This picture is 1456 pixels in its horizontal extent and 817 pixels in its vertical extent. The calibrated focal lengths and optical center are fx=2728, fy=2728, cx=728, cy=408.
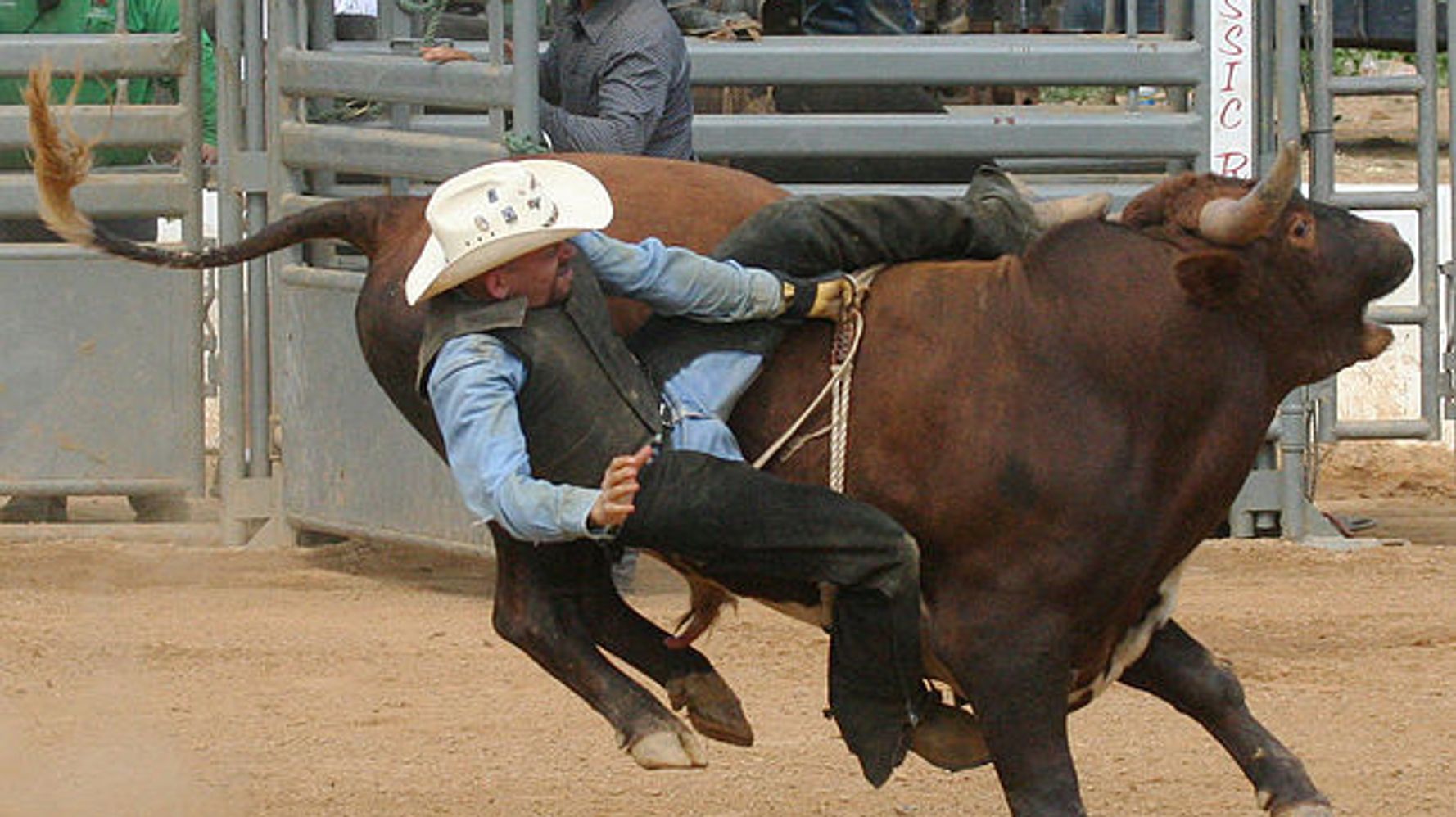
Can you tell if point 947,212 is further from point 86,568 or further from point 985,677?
point 86,568

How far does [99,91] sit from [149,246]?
3.96 metres

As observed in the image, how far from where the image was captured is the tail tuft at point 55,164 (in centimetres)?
498

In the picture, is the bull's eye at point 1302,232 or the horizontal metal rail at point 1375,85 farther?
the horizontal metal rail at point 1375,85

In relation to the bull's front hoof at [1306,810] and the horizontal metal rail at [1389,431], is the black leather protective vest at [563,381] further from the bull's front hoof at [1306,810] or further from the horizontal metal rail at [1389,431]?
the horizontal metal rail at [1389,431]

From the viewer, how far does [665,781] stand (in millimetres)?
6238

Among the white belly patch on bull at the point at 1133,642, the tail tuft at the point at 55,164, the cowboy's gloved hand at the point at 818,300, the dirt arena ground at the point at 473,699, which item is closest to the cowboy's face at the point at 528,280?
the cowboy's gloved hand at the point at 818,300

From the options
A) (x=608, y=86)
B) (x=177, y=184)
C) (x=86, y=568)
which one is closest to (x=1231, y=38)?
(x=608, y=86)

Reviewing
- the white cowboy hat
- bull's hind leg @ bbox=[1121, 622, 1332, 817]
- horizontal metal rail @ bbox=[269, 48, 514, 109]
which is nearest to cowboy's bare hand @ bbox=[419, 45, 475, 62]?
horizontal metal rail @ bbox=[269, 48, 514, 109]

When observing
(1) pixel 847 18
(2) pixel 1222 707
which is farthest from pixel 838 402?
(1) pixel 847 18

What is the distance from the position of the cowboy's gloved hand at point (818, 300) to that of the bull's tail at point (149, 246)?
81 centimetres

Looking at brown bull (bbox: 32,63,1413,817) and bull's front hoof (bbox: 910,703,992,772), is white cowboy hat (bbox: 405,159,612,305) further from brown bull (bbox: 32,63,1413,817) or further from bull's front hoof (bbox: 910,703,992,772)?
bull's front hoof (bbox: 910,703,992,772)

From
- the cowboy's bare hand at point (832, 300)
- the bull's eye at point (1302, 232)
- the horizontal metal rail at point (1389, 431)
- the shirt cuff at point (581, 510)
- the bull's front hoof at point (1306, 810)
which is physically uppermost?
the bull's eye at point (1302, 232)

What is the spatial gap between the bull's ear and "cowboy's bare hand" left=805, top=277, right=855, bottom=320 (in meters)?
0.61

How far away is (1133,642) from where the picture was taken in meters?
5.06
